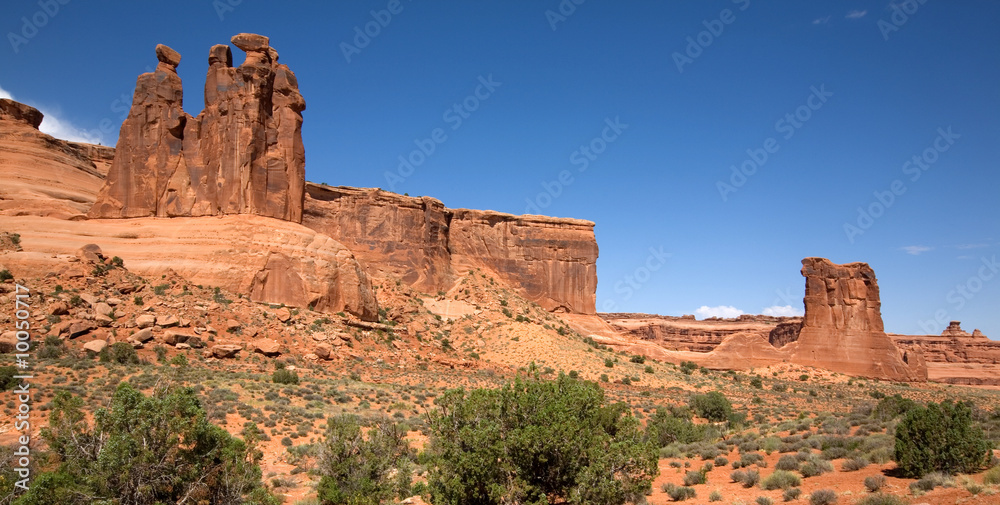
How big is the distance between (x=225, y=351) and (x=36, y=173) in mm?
22066

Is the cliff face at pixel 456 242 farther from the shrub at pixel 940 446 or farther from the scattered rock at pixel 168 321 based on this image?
the shrub at pixel 940 446

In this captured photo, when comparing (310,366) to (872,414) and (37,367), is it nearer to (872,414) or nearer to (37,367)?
(37,367)

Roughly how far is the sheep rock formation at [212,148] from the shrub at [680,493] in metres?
31.4

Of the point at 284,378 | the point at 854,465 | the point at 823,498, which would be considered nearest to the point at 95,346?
the point at 284,378

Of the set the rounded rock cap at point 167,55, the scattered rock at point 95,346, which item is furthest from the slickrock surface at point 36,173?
the scattered rock at point 95,346

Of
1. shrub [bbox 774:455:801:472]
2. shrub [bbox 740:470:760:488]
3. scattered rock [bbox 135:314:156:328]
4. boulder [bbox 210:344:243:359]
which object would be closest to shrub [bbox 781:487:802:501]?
shrub [bbox 740:470:760:488]

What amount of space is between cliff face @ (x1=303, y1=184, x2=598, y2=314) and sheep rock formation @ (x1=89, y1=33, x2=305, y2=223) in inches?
589

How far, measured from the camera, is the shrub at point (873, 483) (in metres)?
11.2

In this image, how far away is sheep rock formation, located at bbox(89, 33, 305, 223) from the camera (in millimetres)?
37094

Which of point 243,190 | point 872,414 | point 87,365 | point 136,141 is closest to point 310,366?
point 87,365

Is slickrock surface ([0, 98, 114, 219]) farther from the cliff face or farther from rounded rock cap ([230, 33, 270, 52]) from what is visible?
the cliff face

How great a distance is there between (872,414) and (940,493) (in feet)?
44.6

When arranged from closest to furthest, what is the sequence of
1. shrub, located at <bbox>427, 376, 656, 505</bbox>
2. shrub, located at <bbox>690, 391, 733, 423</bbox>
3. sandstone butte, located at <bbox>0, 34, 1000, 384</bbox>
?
shrub, located at <bbox>427, 376, 656, 505</bbox>, shrub, located at <bbox>690, 391, 733, 423</bbox>, sandstone butte, located at <bbox>0, 34, 1000, 384</bbox>

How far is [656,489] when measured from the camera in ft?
44.2
